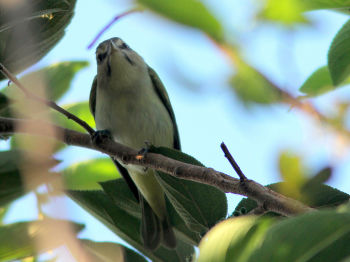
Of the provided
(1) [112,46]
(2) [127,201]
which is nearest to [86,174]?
(2) [127,201]

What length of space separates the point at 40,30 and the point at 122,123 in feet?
6.96

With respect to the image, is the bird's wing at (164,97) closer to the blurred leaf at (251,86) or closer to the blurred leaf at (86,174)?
the blurred leaf at (86,174)

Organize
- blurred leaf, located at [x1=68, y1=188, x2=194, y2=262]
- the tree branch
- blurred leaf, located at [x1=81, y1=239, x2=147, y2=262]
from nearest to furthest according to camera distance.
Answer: the tree branch → blurred leaf, located at [x1=81, y1=239, x2=147, y2=262] → blurred leaf, located at [x1=68, y1=188, x2=194, y2=262]

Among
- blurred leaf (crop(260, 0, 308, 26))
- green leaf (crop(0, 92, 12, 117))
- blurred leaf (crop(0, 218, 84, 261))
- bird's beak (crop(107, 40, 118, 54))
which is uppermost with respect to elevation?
bird's beak (crop(107, 40, 118, 54))

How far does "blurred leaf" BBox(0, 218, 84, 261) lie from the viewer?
1.28m

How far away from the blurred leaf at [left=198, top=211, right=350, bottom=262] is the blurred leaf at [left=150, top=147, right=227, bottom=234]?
0.97m

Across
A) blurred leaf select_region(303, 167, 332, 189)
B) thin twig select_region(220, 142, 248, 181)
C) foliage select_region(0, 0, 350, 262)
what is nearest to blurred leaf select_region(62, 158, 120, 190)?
foliage select_region(0, 0, 350, 262)

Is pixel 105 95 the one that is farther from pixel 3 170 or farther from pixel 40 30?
pixel 3 170

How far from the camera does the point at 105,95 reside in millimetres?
3629

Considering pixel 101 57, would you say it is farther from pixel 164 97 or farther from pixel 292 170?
pixel 292 170

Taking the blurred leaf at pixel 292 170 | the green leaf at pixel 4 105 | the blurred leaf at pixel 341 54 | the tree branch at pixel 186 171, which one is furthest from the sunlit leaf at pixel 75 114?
the blurred leaf at pixel 292 170

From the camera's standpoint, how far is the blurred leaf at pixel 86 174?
71.7 inches

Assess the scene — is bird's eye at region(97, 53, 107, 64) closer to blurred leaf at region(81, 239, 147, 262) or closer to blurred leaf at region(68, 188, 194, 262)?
blurred leaf at region(68, 188, 194, 262)

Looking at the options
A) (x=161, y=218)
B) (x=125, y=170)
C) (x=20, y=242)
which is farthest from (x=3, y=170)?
(x=125, y=170)
